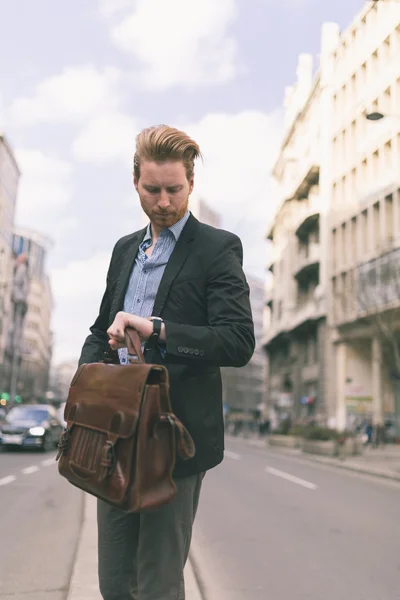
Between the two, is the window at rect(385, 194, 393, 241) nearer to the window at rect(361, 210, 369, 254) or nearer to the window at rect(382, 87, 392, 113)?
the window at rect(361, 210, 369, 254)

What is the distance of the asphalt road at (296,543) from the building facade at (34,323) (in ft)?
270

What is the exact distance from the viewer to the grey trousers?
2.05m

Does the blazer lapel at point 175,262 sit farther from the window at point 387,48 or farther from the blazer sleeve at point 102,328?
the window at point 387,48

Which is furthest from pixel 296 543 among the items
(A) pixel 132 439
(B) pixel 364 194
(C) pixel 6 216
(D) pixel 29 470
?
(C) pixel 6 216

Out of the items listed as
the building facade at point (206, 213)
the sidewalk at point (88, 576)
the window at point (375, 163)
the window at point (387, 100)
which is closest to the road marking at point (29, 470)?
the sidewalk at point (88, 576)

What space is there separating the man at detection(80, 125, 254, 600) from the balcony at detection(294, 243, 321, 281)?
142 feet

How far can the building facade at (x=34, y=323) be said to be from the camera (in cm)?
10128

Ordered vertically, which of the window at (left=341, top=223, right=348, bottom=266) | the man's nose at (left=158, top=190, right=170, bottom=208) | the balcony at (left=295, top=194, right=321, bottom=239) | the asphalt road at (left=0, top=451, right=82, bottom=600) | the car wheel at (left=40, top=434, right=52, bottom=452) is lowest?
the asphalt road at (left=0, top=451, right=82, bottom=600)

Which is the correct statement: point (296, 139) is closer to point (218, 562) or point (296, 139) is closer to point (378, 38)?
point (378, 38)

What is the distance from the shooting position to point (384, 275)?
25078 millimetres

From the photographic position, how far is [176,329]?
6.71 feet

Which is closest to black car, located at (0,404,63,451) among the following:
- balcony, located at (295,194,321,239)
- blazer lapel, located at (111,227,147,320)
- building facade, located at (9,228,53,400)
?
blazer lapel, located at (111,227,147,320)

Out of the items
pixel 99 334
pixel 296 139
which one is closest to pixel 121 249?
pixel 99 334

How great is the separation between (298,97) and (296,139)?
625cm
